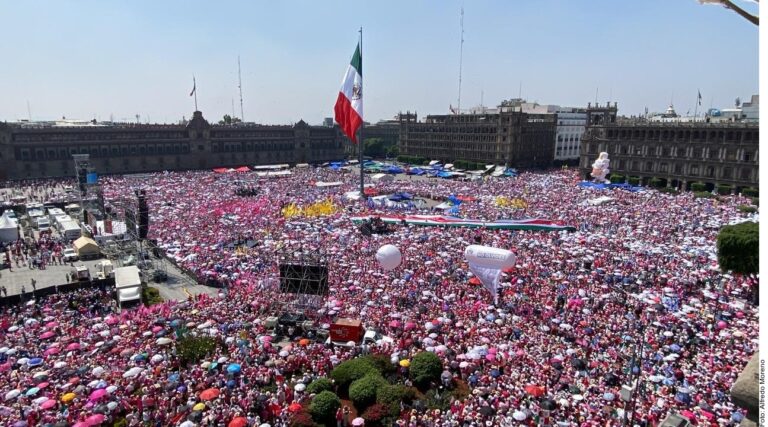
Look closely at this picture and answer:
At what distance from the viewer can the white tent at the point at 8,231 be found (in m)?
43.8

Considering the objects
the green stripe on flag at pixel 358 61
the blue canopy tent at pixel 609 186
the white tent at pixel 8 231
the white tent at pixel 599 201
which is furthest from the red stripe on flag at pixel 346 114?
the blue canopy tent at pixel 609 186

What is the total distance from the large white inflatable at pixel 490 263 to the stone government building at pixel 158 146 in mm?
96366

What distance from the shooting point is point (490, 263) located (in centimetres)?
2731

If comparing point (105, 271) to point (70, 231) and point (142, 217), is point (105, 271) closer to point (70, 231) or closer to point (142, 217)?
point (142, 217)

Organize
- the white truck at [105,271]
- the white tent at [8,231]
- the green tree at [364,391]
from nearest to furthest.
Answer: the green tree at [364,391] → the white truck at [105,271] → the white tent at [8,231]

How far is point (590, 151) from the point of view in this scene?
90.7 metres

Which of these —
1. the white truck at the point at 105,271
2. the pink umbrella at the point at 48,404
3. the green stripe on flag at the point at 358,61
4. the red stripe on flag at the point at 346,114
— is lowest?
the pink umbrella at the point at 48,404

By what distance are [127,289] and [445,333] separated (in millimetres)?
Result: 19668

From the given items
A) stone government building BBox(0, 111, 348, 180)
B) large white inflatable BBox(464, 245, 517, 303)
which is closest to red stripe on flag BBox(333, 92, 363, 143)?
large white inflatable BBox(464, 245, 517, 303)

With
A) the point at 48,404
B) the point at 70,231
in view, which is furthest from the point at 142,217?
the point at 48,404

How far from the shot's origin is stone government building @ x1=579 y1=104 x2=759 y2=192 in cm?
7100

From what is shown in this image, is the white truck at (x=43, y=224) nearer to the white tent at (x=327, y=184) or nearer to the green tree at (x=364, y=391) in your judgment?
the white tent at (x=327, y=184)

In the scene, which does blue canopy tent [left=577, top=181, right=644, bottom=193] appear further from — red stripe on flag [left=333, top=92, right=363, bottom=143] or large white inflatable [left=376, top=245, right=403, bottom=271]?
large white inflatable [left=376, top=245, right=403, bottom=271]

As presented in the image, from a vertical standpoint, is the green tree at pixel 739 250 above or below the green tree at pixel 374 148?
below
